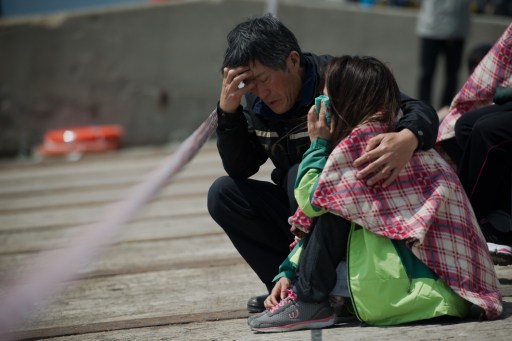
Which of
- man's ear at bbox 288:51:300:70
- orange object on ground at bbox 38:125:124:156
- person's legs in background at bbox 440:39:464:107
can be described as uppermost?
man's ear at bbox 288:51:300:70

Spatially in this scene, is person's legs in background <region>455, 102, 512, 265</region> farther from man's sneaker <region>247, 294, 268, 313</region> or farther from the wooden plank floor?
man's sneaker <region>247, 294, 268, 313</region>

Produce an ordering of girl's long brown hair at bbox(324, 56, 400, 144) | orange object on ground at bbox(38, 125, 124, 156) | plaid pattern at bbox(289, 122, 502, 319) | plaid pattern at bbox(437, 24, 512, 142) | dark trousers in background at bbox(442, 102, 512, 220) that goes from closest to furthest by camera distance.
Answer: plaid pattern at bbox(289, 122, 502, 319)
girl's long brown hair at bbox(324, 56, 400, 144)
dark trousers in background at bbox(442, 102, 512, 220)
plaid pattern at bbox(437, 24, 512, 142)
orange object on ground at bbox(38, 125, 124, 156)

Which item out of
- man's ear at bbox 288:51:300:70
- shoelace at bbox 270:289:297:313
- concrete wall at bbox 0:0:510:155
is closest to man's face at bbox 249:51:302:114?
man's ear at bbox 288:51:300:70

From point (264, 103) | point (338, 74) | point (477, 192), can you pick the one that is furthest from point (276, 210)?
point (477, 192)

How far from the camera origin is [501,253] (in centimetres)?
315

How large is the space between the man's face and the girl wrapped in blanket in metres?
0.20

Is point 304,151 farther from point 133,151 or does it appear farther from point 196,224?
point 133,151

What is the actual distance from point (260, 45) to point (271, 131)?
0.32 meters

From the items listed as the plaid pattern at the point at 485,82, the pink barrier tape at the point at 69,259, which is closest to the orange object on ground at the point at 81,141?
the pink barrier tape at the point at 69,259

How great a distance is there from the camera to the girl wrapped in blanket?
8.45 ft

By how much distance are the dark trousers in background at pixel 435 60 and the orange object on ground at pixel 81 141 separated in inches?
128

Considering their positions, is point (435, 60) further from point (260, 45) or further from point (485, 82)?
point (260, 45)

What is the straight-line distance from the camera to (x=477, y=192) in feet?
10.7

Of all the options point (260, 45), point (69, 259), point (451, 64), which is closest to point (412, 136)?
point (260, 45)
